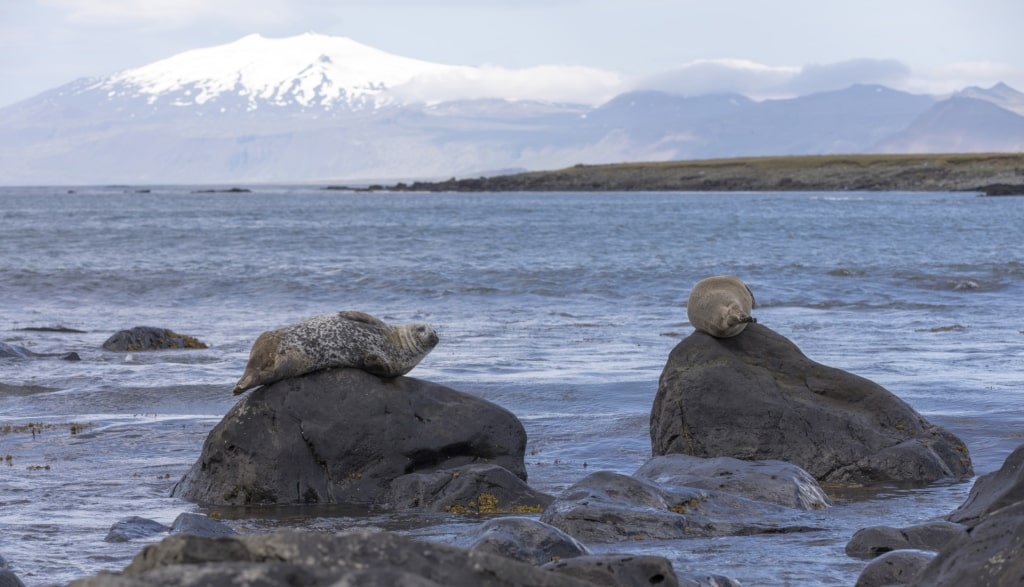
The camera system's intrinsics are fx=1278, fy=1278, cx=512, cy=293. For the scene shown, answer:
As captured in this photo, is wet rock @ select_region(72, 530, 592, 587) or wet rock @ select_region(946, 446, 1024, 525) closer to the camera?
wet rock @ select_region(72, 530, 592, 587)

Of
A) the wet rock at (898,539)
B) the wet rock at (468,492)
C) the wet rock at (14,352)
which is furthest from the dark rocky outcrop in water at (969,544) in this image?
the wet rock at (14,352)

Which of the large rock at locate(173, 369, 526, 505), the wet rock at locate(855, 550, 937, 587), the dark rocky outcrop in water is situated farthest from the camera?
the large rock at locate(173, 369, 526, 505)

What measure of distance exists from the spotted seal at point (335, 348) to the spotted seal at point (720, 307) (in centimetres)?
255

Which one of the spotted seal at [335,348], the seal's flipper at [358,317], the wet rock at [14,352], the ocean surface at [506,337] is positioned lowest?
the ocean surface at [506,337]

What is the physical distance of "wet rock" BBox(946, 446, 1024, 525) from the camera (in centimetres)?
729

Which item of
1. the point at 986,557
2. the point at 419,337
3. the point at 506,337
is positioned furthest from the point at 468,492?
the point at 506,337

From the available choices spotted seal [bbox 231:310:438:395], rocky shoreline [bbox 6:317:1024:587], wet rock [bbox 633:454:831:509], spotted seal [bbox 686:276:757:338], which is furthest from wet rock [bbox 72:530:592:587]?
spotted seal [bbox 686:276:757:338]

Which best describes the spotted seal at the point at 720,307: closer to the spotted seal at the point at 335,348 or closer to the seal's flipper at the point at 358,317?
the spotted seal at the point at 335,348

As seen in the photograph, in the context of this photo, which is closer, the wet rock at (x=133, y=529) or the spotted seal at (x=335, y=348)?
the wet rock at (x=133, y=529)

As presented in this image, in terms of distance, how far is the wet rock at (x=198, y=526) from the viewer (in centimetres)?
838

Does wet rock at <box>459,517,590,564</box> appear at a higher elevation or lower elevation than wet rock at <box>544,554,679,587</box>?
lower

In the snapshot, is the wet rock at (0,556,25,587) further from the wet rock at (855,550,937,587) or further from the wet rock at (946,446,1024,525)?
the wet rock at (946,446,1024,525)

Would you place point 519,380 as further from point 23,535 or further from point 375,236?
point 375,236

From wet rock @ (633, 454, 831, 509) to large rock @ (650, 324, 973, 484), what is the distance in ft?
2.84
